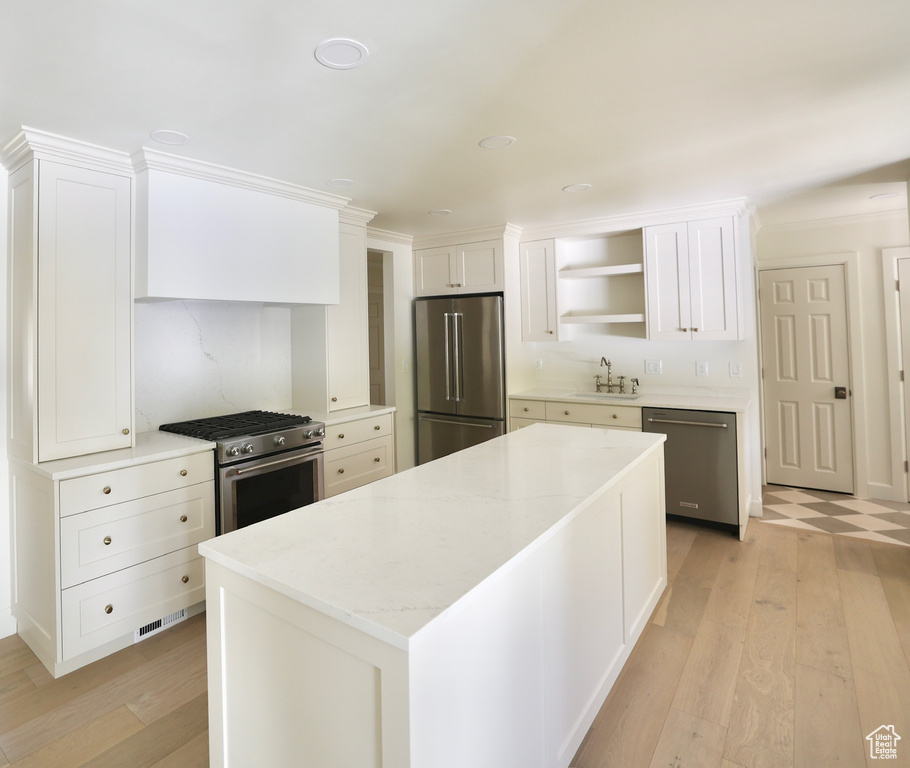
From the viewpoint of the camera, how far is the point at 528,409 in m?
4.35

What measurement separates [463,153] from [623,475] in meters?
1.79

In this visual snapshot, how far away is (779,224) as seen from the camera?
450 cm

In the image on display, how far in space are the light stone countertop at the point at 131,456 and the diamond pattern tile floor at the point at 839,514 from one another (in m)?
3.97

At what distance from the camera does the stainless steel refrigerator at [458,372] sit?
14.5 ft

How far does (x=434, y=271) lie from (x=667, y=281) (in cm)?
199

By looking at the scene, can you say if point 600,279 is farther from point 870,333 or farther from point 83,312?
point 83,312

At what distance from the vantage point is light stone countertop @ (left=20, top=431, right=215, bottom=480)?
2.21 meters

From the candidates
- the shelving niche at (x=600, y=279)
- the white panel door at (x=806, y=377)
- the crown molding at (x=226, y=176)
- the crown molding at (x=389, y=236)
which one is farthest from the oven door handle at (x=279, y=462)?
the white panel door at (x=806, y=377)

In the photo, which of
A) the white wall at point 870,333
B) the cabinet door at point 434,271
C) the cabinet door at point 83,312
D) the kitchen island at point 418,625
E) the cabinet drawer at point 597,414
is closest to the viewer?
the kitchen island at point 418,625

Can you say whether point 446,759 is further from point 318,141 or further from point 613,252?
point 613,252

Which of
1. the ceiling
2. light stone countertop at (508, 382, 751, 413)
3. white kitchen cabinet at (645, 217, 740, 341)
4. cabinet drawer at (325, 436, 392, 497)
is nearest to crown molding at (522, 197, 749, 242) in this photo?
white kitchen cabinet at (645, 217, 740, 341)

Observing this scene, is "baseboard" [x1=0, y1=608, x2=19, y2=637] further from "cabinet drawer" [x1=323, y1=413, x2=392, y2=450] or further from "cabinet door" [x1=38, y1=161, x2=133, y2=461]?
"cabinet drawer" [x1=323, y1=413, x2=392, y2=450]

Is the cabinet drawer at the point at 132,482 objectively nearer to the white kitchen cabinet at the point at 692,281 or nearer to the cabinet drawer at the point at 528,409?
the cabinet drawer at the point at 528,409

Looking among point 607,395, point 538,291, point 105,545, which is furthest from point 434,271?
point 105,545
